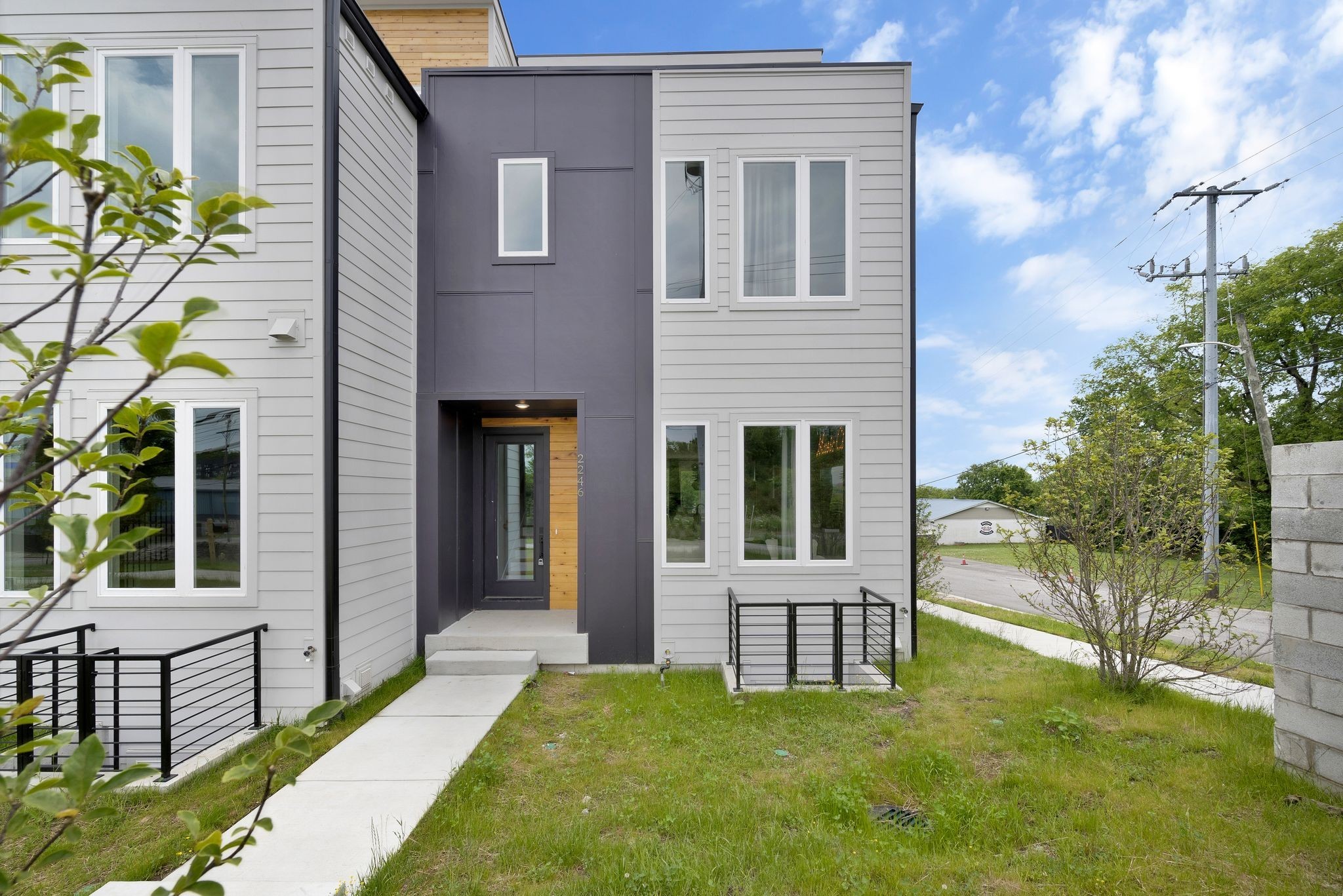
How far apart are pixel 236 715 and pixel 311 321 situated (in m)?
3.18

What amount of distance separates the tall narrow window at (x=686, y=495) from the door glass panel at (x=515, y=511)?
2152 mm

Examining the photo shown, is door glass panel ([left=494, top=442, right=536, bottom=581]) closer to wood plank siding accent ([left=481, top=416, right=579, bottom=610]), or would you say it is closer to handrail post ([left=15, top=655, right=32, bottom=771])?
wood plank siding accent ([left=481, top=416, right=579, bottom=610])

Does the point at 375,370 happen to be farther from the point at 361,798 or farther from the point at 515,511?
the point at 361,798

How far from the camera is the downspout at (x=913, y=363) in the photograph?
6.42 m

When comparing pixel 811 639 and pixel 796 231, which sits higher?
pixel 796 231

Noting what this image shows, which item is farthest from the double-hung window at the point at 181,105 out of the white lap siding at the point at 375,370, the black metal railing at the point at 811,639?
the black metal railing at the point at 811,639

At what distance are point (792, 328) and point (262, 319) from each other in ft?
16.0

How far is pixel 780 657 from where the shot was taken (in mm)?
6258

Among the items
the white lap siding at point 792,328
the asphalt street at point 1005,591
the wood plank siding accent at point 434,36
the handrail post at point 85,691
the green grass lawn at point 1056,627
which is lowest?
the asphalt street at point 1005,591

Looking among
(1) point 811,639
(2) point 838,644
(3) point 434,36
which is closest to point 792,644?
(2) point 838,644

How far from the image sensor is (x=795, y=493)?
6.41m

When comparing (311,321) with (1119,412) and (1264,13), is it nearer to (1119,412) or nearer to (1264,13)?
(1119,412)

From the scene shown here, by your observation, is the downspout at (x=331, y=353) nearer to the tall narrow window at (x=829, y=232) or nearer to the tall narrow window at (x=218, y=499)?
the tall narrow window at (x=218, y=499)

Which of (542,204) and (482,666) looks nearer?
(482,666)
